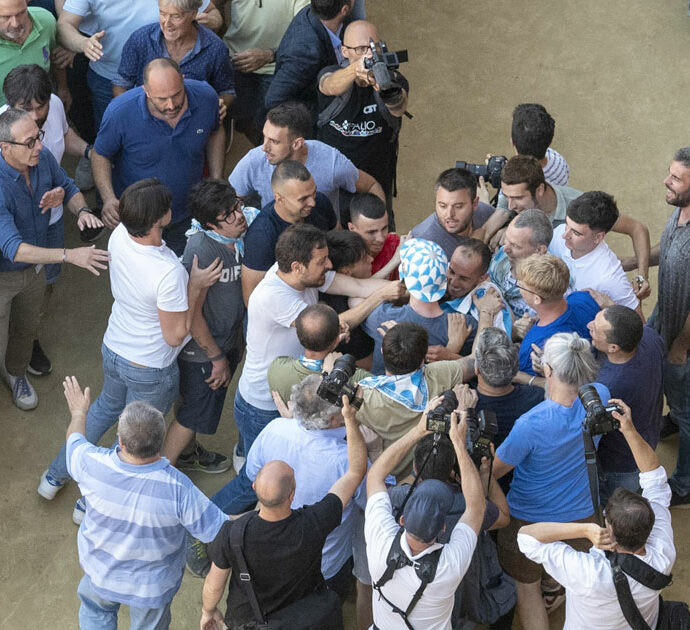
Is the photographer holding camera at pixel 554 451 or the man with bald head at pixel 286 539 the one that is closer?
the man with bald head at pixel 286 539

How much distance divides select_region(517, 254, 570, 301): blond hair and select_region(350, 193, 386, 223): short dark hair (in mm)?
764

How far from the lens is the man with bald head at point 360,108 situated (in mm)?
5203

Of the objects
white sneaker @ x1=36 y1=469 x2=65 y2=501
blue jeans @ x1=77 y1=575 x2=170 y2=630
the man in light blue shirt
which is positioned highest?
the man in light blue shirt

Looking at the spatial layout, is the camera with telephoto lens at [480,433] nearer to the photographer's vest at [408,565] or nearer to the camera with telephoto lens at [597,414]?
the camera with telephoto lens at [597,414]

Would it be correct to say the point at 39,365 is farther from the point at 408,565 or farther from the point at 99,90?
the point at 408,565

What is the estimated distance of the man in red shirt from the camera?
4.66 m

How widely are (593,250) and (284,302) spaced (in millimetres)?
1442

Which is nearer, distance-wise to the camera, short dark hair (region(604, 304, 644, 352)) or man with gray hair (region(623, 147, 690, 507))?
short dark hair (region(604, 304, 644, 352))

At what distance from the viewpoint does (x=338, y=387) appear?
365 centimetres

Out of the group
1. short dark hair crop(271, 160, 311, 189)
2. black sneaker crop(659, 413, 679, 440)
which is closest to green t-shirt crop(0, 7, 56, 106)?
short dark hair crop(271, 160, 311, 189)

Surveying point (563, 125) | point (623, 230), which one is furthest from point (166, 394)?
point (563, 125)

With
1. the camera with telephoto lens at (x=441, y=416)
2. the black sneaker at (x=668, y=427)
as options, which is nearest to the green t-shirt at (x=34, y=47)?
the camera with telephoto lens at (x=441, y=416)

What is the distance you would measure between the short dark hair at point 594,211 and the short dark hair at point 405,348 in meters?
1.08

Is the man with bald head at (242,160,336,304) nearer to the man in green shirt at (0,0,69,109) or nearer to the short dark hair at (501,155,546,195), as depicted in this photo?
the short dark hair at (501,155,546,195)
